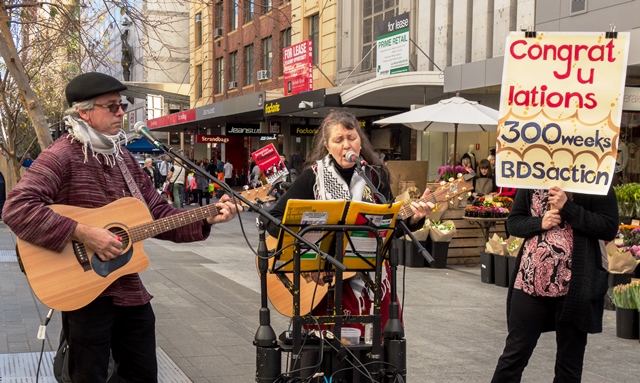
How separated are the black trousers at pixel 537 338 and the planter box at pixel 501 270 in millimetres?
5916

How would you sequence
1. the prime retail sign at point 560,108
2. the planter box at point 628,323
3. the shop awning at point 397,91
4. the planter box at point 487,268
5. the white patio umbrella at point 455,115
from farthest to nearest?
the shop awning at point 397,91
the white patio umbrella at point 455,115
the planter box at point 487,268
the planter box at point 628,323
the prime retail sign at point 560,108

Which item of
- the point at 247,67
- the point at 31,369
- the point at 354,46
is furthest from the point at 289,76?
the point at 31,369

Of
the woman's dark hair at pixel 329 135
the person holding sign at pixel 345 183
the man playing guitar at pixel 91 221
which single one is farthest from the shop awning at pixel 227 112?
the man playing guitar at pixel 91 221

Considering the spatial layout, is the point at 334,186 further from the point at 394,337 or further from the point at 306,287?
the point at 394,337

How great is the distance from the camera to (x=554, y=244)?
4.70 meters

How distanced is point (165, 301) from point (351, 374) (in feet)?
17.1

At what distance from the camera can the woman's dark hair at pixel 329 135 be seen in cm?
459

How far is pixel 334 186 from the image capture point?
14.7 feet

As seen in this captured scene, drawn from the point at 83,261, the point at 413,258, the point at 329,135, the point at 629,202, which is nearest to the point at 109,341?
the point at 83,261

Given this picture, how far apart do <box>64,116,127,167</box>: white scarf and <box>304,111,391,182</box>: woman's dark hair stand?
1.18 m

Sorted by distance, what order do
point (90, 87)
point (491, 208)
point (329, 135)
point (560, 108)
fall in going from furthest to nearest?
point (491, 208) < point (560, 108) < point (329, 135) < point (90, 87)

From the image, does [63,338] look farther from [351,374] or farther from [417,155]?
[417,155]

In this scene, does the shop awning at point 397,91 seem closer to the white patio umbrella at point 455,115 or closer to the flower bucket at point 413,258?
the white patio umbrella at point 455,115

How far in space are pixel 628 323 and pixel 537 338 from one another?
11.1 feet
